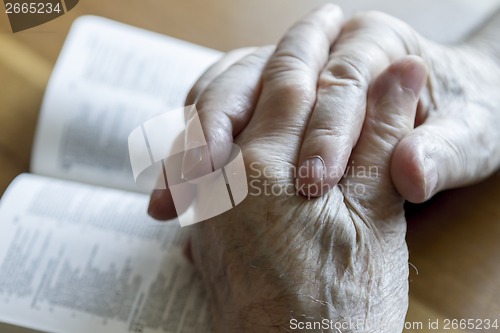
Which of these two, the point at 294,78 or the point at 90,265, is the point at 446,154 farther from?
the point at 90,265

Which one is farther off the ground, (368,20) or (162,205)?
(368,20)

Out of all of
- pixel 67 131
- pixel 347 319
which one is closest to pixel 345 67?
pixel 347 319

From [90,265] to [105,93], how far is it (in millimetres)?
262

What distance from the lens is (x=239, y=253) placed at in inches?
20.1

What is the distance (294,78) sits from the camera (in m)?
0.57

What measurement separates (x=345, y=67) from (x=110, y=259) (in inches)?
13.5

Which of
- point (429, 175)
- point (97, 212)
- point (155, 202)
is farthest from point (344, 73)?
point (97, 212)

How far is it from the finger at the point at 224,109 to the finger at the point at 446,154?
6.3 inches

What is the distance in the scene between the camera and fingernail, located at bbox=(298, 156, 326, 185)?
1.63 feet

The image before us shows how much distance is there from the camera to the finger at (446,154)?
20.4 inches

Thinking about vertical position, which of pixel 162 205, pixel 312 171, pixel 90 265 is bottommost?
pixel 90 265
